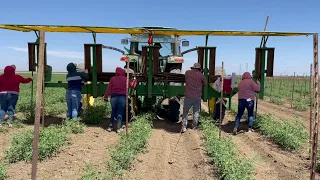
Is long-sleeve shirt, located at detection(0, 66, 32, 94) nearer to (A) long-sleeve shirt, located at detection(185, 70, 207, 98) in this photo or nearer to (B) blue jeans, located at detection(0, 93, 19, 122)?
(B) blue jeans, located at detection(0, 93, 19, 122)

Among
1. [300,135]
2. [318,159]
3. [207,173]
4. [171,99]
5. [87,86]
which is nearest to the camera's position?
[207,173]

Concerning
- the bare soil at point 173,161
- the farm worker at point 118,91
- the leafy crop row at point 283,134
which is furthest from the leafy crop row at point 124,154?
the leafy crop row at point 283,134

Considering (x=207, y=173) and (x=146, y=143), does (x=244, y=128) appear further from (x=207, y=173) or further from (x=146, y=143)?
(x=207, y=173)

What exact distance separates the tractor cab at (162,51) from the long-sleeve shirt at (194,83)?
5.49ft

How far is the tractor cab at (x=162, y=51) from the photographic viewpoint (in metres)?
10.4

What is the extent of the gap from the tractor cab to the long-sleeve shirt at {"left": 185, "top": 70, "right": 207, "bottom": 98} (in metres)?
1.67

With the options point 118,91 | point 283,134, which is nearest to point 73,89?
point 118,91

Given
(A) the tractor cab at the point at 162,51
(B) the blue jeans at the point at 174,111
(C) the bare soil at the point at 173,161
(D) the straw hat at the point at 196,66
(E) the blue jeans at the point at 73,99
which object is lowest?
(C) the bare soil at the point at 173,161

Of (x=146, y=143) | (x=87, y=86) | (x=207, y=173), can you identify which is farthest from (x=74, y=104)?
(x=207, y=173)

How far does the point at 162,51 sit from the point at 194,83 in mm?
2606

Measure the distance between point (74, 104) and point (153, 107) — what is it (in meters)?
2.65

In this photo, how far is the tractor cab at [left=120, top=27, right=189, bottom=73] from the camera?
10357mm

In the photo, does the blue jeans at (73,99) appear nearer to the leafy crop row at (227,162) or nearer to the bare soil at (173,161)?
the bare soil at (173,161)

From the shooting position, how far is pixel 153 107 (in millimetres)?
10586
